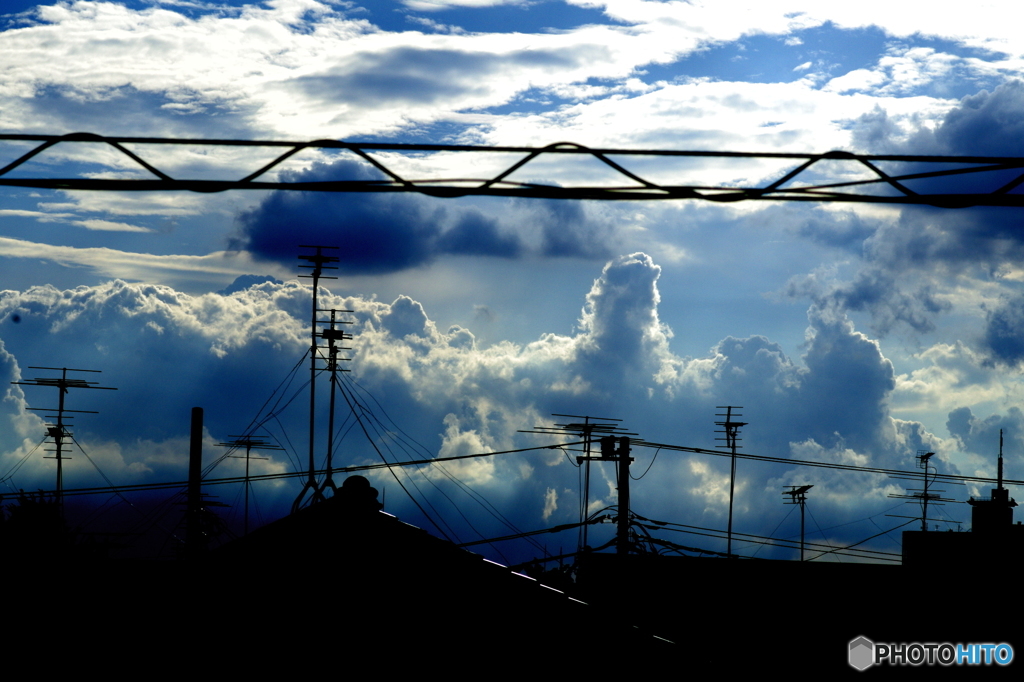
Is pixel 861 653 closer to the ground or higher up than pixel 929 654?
closer to the ground

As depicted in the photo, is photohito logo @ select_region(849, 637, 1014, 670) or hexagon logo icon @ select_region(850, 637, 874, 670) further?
hexagon logo icon @ select_region(850, 637, 874, 670)

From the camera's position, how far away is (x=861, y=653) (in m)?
20.3

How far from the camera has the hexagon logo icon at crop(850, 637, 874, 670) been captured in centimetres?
1939

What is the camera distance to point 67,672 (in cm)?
927

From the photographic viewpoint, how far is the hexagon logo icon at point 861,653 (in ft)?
63.6

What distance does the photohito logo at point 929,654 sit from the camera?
19031mm

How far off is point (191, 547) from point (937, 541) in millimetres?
33667

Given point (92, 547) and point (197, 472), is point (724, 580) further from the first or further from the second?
point (92, 547)

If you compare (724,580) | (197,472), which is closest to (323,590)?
(197,472)

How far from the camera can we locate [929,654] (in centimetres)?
1972

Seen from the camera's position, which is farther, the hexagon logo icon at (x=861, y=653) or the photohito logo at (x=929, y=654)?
the hexagon logo icon at (x=861, y=653)

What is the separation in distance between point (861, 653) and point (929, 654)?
1506 millimetres

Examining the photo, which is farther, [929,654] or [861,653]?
[861,653]

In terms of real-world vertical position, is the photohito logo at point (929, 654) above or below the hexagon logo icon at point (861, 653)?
above
